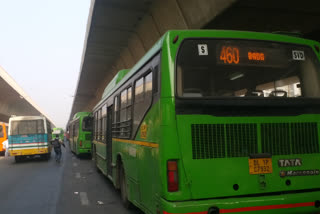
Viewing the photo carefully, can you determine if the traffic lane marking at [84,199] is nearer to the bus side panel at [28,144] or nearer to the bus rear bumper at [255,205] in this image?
the bus rear bumper at [255,205]

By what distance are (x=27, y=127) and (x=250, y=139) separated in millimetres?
17976

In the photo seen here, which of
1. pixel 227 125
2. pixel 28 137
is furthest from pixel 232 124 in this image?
pixel 28 137

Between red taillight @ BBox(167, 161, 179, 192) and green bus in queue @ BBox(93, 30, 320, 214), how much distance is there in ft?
0.04

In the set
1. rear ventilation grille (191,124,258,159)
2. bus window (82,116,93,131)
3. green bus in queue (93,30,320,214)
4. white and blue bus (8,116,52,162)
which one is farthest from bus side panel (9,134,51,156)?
rear ventilation grille (191,124,258,159)

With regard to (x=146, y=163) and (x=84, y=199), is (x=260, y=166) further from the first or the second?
(x=84, y=199)

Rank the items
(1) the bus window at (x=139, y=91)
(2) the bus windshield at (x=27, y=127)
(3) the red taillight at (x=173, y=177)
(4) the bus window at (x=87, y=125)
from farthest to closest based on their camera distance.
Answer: (4) the bus window at (x=87, y=125) → (2) the bus windshield at (x=27, y=127) → (1) the bus window at (x=139, y=91) → (3) the red taillight at (x=173, y=177)

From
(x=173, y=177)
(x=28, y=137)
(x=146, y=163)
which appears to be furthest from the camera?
(x=28, y=137)

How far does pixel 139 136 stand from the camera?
17.5 ft

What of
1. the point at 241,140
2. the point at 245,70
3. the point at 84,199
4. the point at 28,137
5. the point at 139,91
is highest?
the point at 245,70

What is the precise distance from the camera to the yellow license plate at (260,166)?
14.0 ft

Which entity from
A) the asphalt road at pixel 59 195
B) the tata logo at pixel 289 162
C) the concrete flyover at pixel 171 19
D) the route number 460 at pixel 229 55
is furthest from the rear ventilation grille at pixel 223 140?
the concrete flyover at pixel 171 19

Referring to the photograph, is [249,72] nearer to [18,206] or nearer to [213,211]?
[213,211]

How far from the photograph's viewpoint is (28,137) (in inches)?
760

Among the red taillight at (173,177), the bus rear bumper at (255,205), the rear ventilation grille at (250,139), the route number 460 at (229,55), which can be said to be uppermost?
the route number 460 at (229,55)
